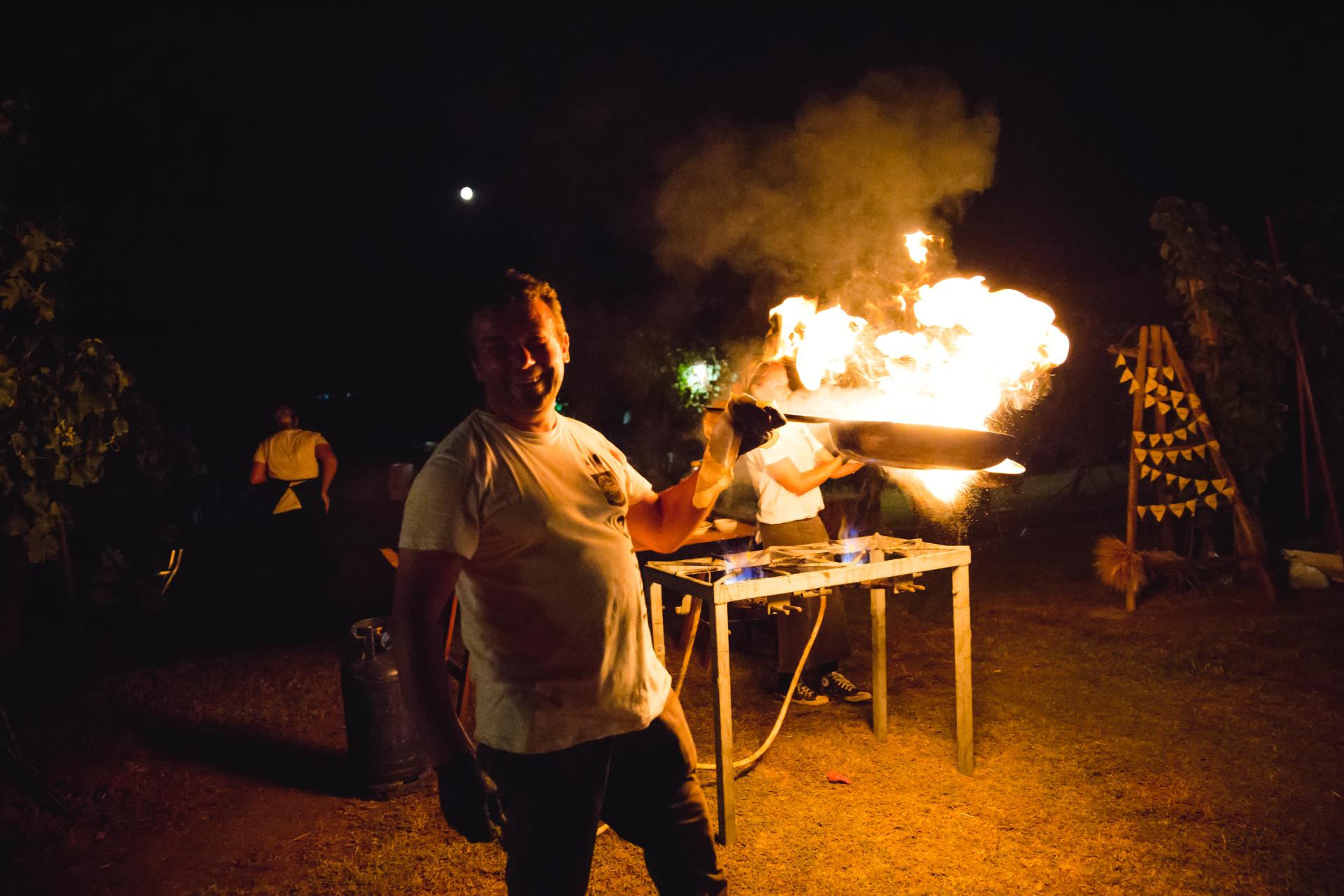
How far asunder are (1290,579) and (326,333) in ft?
66.2

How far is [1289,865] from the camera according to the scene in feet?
11.5

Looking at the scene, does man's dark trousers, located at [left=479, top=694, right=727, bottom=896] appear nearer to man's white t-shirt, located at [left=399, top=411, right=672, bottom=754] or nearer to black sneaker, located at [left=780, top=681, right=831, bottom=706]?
man's white t-shirt, located at [left=399, top=411, right=672, bottom=754]

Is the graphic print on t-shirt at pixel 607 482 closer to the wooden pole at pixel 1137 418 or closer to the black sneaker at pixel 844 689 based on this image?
the black sneaker at pixel 844 689

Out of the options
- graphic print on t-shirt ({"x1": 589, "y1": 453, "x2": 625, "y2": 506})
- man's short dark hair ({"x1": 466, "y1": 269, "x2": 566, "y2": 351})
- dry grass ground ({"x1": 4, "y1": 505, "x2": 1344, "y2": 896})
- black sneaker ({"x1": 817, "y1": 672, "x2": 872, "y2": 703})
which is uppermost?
man's short dark hair ({"x1": 466, "y1": 269, "x2": 566, "y2": 351})

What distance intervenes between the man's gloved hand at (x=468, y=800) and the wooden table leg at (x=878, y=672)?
3374 mm

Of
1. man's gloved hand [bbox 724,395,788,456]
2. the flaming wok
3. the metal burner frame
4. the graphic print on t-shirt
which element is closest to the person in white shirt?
the metal burner frame

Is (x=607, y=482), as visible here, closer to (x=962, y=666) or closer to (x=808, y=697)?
(x=962, y=666)

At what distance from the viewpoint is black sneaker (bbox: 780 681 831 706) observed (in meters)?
5.70

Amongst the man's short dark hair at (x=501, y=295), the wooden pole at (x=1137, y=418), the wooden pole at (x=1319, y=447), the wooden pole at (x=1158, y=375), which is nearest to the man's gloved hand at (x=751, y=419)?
the man's short dark hair at (x=501, y=295)

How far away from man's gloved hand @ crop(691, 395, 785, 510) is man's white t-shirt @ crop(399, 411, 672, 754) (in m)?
0.70

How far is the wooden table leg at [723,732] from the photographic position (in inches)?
151

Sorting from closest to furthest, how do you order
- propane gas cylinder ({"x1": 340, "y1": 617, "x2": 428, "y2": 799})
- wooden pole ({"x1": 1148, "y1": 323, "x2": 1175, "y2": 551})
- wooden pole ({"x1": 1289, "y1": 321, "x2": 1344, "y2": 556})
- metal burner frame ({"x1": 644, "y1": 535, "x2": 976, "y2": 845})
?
metal burner frame ({"x1": 644, "y1": 535, "x2": 976, "y2": 845}) < propane gas cylinder ({"x1": 340, "y1": 617, "x2": 428, "y2": 799}) < wooden pole ({"x1": 1289, "y1": 321, "x2": 1344, "y2": 556}) < wooden pole ({"x1": 1148, "y1": 323, "x2": 1175, "y2": 551})

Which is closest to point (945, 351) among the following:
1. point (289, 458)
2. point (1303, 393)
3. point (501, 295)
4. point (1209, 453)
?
point (501, 295)

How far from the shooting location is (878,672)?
5.09 metres
